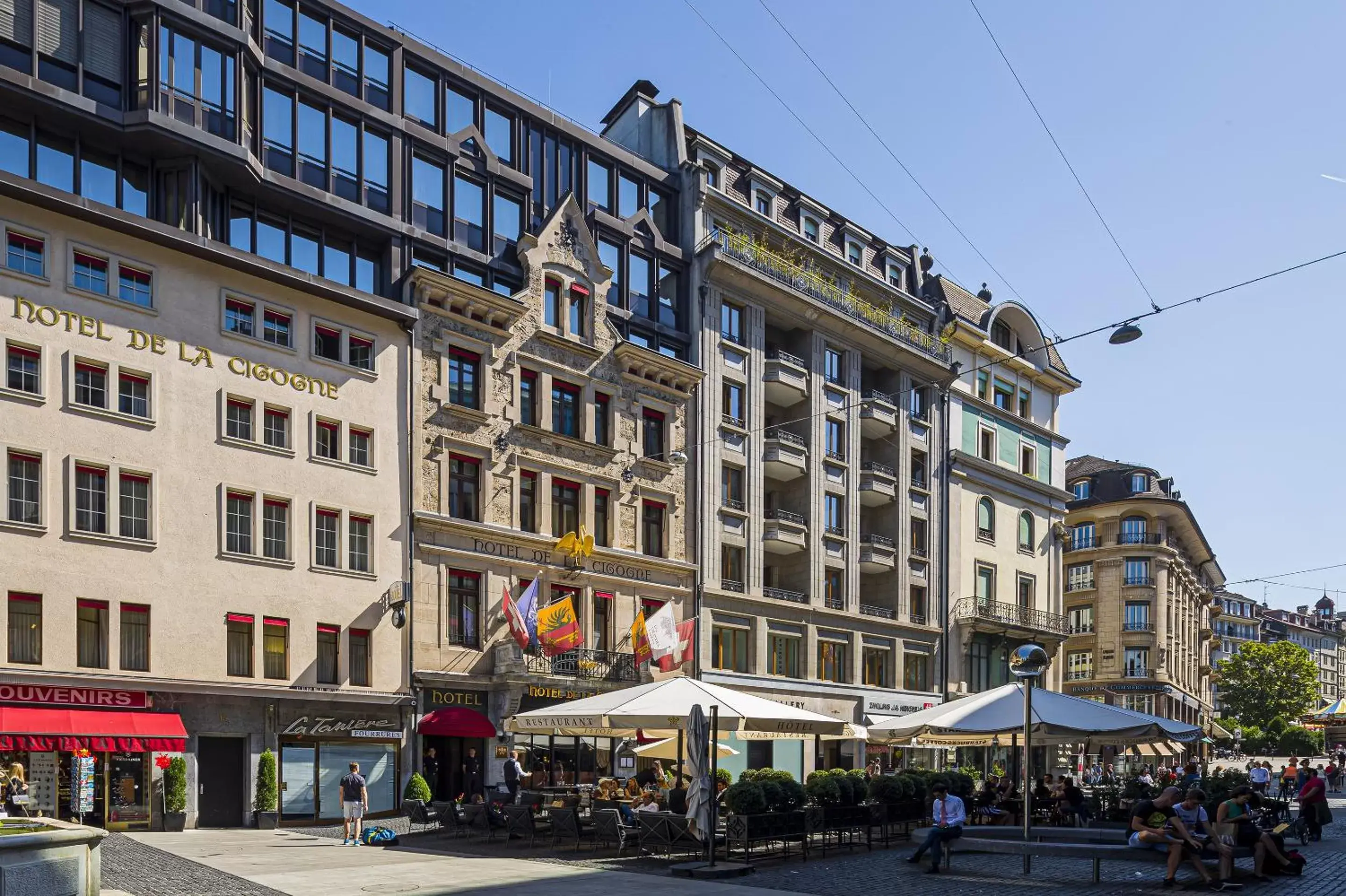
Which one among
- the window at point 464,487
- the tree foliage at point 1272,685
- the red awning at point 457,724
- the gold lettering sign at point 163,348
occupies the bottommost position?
the tree foliage at point 1272,685

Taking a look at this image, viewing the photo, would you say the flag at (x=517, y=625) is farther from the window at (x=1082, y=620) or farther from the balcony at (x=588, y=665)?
the window at (x=1082, y=620)

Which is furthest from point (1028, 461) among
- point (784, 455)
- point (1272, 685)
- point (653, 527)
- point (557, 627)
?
point (1272, 685)

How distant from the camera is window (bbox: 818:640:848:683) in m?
48.3

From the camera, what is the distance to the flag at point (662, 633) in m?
39.8

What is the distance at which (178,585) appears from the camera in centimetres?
3027

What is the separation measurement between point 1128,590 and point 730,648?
160 feet

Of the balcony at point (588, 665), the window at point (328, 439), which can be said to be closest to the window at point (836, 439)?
the balcony at point (588, 665)

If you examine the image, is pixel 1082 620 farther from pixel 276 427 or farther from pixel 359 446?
pixel 276 427

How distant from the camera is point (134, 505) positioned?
2981cm

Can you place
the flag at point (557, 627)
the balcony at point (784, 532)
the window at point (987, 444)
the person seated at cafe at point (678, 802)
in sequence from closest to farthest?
the person seated at cafe at point (678, 802) → the flag at point (557, 627) → the balcony at point (784, 532) → the window at point (987, 444)

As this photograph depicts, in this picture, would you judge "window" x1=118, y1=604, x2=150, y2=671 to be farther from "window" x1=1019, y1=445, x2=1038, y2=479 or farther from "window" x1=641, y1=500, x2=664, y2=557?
"window" x1=1019, y1=445, x2=1038, y2=479

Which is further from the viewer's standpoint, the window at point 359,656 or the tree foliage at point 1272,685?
the tree foliage at point 1272,685

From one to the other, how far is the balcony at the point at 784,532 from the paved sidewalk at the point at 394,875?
23.6 meters

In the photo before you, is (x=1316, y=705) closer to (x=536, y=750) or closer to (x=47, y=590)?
(x=536, y=750)
